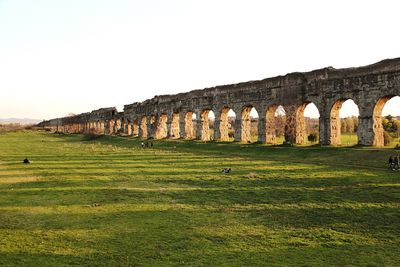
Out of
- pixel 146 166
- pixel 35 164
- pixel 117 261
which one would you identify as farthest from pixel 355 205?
pixel 35 164

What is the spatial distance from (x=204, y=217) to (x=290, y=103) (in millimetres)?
18523

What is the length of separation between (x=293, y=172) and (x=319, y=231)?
6.96 meters

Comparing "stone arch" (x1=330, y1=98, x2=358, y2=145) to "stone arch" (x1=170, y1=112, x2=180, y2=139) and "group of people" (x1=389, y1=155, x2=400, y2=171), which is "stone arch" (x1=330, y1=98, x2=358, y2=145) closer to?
"group of people" (x1=389, y1=155, x2=400, y2=171)

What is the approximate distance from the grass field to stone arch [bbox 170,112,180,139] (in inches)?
948

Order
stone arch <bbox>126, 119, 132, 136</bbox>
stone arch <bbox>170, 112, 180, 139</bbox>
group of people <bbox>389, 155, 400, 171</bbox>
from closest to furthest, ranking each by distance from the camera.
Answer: group of people <bbox>389, 155, 400, 171</bbox> → stone arch <bbox>170, 112, 180, 139</bbox> → stone arch <bbox>126, 119, 132, 136</bbox>

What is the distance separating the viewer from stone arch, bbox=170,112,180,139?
40156 mm

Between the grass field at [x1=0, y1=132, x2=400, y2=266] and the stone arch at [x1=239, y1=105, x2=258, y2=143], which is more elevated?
→ the stone arch at [x1=239, y1=105, x2=258, y2=143]

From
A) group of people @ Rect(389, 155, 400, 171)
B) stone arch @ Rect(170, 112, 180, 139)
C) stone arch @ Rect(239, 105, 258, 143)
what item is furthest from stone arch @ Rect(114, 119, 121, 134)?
group of people @ Rect(389, 155, 400, 171)

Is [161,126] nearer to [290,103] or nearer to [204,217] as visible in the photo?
[290,103]

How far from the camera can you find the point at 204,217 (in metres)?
9.08

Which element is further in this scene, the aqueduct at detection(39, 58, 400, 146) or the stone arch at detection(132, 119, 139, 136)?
the stone arch at detection(132, 119, 139, 136)

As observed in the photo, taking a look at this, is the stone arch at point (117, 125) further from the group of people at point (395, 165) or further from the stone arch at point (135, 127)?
the group of people at point (395, 165)

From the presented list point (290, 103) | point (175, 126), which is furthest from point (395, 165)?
point (175, 126)

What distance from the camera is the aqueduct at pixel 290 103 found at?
21125mm
